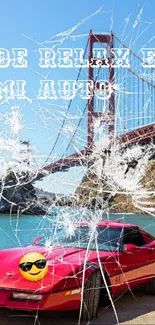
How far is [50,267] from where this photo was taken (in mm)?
5469

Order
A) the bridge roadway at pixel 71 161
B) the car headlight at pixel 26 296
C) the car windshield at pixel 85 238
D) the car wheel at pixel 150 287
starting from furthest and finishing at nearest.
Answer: the bridge roadway at pixel 71 161 < the car wheel at pixel 150 287 < the car windshield at pixel 85 238 < the car headlight at pixel 26 296

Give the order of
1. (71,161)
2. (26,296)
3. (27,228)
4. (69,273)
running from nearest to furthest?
1. (26,296)
2. (69,273)
3. (71,161)
4. (27,228)

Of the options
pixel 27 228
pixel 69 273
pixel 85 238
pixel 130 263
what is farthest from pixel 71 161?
pixel 27 228

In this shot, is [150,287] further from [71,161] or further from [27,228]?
[27,228]

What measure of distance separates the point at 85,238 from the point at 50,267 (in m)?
1.20

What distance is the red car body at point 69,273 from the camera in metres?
5.19

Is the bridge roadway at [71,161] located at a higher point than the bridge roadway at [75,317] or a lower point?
higher

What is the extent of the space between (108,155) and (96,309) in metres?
2.84

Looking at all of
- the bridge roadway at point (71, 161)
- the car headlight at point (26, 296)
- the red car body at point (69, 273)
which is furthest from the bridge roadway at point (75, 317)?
the bridge roadway at point (71, 161)

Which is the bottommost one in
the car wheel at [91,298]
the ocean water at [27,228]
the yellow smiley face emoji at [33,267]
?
the ocean water at [27,228]

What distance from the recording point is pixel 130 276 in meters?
6.47

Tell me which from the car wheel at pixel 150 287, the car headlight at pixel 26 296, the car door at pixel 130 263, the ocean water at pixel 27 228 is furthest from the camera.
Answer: the car wheel at pixel 150 287

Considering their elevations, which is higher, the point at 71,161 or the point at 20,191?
the point at 71,161

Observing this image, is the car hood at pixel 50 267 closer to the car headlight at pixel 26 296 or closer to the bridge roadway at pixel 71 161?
the car headlight at pixel 26 296
